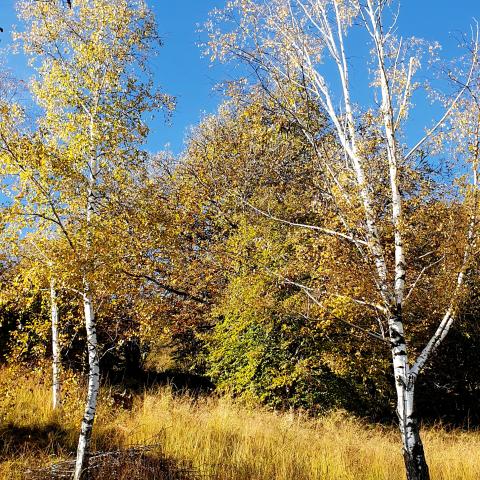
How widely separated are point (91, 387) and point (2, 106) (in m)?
4.04

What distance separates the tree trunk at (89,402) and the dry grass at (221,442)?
39 centimetres

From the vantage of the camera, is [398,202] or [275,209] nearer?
[398,202]

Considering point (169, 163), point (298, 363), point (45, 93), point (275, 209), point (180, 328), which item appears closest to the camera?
point (45, 93)

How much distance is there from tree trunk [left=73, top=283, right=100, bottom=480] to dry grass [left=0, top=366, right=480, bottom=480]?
390 mm

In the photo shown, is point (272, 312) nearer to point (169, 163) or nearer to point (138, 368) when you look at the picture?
point (138, 368)

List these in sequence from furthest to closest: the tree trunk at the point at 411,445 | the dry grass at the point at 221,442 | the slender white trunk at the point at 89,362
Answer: the dry grass at the point at 221,442, the slender white trunk at the point at 89,362, the tree trunk at the point at 411,445

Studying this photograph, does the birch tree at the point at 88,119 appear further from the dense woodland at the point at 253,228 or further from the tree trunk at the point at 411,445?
the tree trunk at the point at 411,445

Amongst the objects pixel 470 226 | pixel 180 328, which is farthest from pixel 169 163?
pixel 470 226

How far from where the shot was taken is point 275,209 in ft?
48.8

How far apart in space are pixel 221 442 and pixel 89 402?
11.6 feet

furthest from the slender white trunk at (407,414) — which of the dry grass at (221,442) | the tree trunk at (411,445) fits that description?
the dry grass at (221,442)

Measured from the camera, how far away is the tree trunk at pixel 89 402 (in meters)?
6.26

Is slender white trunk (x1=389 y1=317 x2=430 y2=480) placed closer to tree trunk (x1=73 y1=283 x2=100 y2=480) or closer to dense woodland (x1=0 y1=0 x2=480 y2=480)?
dense woodland (x1=0 y1=0 x2=480 y2=480)

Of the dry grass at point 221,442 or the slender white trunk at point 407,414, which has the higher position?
the slender white trunk at point 407,414
